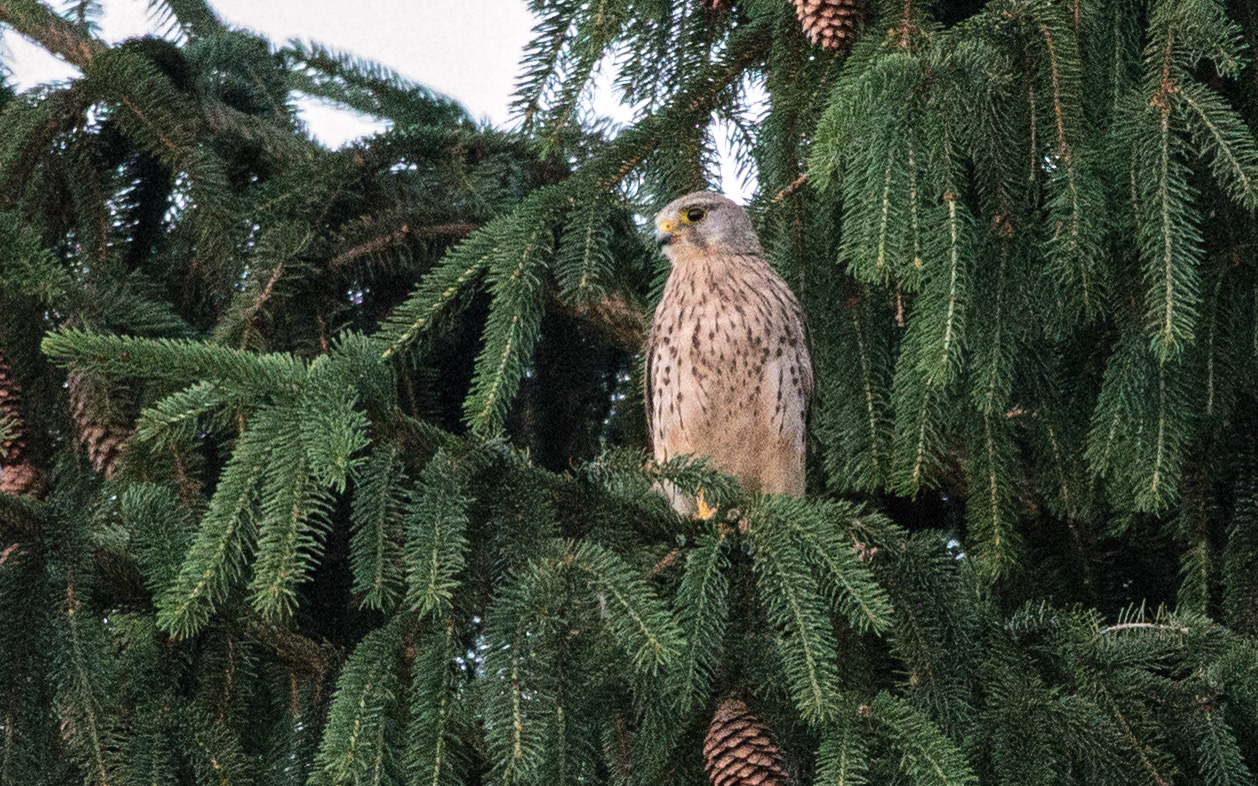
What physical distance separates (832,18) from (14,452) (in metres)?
2.32

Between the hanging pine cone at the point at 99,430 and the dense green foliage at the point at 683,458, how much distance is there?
0.05 feet

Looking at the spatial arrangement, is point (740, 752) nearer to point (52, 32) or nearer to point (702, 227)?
Answer: point (702, 227)

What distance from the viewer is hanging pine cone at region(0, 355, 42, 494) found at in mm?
3520

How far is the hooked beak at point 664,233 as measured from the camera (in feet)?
12.9

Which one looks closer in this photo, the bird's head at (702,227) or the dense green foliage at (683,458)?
the dense green foliage at (683,458)

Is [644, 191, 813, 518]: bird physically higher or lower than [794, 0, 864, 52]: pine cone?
lower

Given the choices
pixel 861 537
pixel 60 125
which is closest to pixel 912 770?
pixel 861 537

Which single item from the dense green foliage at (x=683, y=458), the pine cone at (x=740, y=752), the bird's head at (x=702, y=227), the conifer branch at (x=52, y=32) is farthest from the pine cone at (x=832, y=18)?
the conifer branch at (x=52, y=32)

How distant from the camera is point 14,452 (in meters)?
3.60

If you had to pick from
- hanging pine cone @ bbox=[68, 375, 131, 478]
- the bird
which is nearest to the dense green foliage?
hanging pine cone @ bbox=[68, 375, 131, 478]

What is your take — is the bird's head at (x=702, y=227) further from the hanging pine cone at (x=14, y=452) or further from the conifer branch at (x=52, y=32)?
the hanging pine cone at (x=14, y=452)

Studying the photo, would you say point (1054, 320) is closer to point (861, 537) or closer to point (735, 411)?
point (861, 537)

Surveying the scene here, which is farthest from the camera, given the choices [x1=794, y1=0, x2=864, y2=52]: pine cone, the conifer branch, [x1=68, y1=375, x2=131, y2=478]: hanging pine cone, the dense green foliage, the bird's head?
the conifer branch

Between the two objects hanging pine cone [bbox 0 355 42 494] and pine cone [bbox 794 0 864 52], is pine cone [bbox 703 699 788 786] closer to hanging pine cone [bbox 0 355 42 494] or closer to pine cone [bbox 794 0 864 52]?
pine cone [bbox 794 0 864 52]
